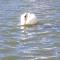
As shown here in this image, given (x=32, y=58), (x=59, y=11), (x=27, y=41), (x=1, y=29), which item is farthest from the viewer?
(x=59, y=11)

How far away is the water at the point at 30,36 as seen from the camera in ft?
27.7

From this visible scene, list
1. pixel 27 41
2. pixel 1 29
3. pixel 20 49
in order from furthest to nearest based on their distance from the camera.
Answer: pixel 1 29
pixel 27 41
pixel 20 49

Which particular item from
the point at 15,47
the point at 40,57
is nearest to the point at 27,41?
the point at 15,47

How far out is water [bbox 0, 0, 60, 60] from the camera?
332 inches

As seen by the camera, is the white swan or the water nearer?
the water

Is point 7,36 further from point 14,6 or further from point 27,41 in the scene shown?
point 14,6

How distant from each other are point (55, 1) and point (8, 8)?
3.46 meters

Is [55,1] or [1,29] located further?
[55,1]

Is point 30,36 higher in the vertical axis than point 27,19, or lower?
lower

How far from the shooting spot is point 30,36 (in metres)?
10.4

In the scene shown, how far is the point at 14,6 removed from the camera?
55.5 ft

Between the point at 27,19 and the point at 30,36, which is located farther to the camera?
the point at 27,19

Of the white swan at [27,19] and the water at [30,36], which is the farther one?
the white swan at [27,19]

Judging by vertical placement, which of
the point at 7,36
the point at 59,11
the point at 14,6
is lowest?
the point at 7,36
